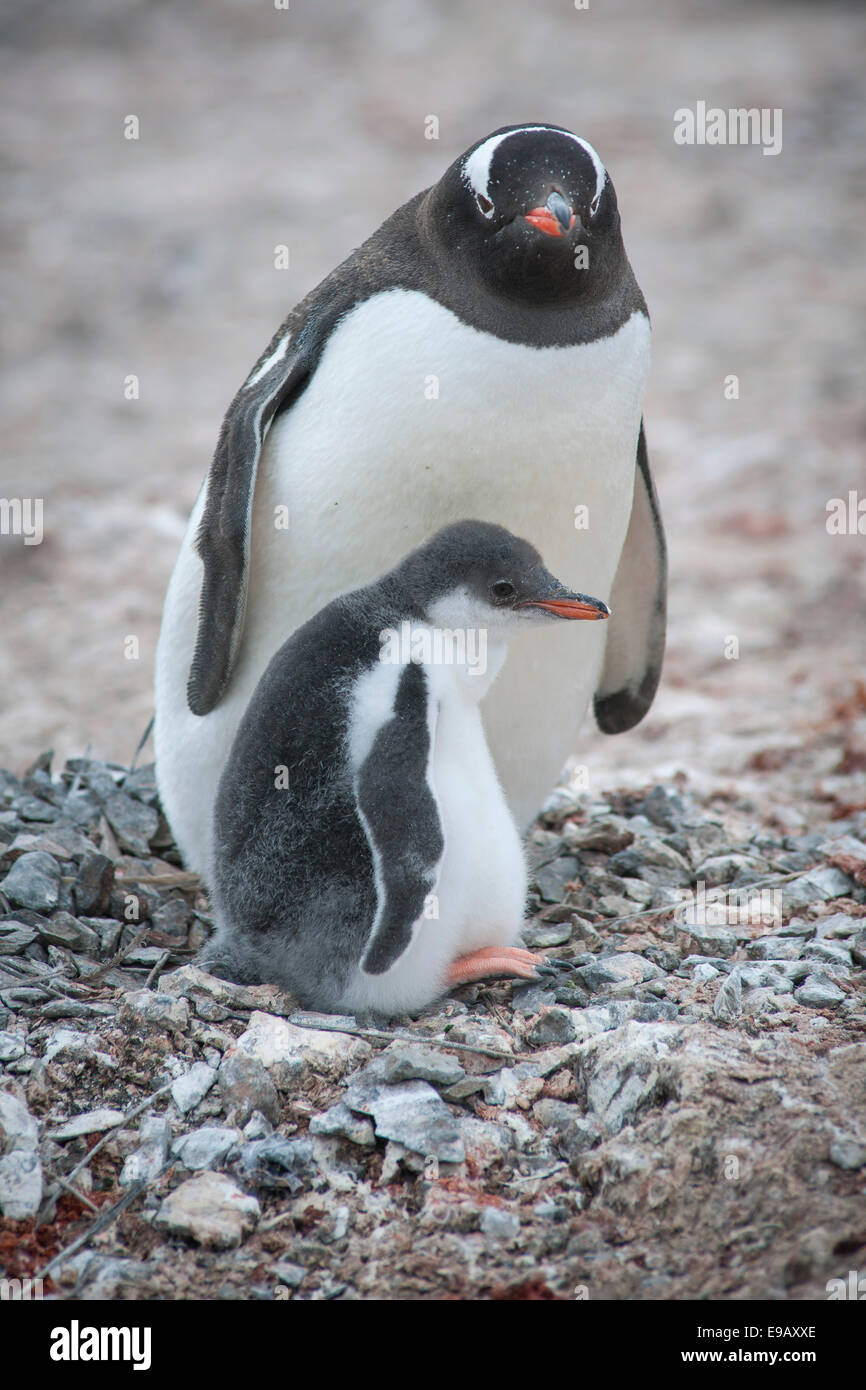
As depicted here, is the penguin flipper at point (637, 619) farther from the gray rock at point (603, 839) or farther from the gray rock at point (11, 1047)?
the gray rock at point (11, 1047)

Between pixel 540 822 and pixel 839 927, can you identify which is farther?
pixel 540 822

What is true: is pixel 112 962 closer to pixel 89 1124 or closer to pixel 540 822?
pixel 89 1124

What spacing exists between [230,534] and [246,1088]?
123 centimetres

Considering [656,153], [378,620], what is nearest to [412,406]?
[378,620]

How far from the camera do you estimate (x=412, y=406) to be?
2988 millimetres

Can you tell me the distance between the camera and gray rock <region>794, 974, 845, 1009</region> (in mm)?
2783

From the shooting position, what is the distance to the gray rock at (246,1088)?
249 cm

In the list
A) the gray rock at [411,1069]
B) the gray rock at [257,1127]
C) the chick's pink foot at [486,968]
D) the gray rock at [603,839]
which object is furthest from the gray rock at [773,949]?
the gray rock at [257,1127]

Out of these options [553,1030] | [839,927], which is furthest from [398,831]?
[839,927]

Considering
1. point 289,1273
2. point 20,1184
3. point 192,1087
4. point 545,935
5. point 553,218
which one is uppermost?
point 553,218

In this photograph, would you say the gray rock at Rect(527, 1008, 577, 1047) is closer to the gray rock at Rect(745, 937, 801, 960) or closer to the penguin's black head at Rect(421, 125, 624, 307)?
the gray rock at Rect(745, 937, 801, 960)

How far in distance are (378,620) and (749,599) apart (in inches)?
167

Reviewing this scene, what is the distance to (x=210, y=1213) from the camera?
2279mm
